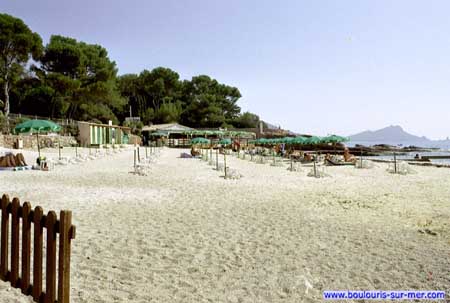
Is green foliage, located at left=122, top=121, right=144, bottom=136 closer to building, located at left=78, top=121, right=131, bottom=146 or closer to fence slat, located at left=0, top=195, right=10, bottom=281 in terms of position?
building, located at left=78, top=121, right=131, bottom=146

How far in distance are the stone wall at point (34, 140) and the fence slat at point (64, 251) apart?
24.3 meters

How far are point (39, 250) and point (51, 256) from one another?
24 cm

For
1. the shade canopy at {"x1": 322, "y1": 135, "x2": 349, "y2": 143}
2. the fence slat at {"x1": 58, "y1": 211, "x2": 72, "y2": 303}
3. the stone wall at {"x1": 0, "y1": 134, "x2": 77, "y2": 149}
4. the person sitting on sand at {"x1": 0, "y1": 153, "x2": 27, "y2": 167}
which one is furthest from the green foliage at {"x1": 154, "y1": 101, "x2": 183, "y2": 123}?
the fence slat at {"x1": 58, "y1": 211, "x2": 72, "y2": 303}

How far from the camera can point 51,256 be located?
269 centimetres

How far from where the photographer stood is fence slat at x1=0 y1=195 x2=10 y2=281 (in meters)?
3.07

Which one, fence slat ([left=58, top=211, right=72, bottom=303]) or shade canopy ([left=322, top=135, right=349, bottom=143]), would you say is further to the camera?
shade canopy ([left=322, top=135, right=349, bottom=143])

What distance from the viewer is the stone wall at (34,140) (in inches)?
925

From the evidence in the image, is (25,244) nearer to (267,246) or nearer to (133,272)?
(133,272)

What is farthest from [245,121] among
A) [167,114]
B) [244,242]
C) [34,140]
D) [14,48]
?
[244,242]

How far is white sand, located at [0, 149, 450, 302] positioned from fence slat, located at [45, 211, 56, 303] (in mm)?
615

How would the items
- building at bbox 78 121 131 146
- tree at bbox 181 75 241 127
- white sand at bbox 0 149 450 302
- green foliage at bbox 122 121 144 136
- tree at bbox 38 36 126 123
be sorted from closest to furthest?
white sand at bbox 0 149 450 302
building at bbox 78 121 131 146
tree at bbox 38 36 126 123
green foliage at bbox 122 121 144 136
tree at bbox 181 75 241 127

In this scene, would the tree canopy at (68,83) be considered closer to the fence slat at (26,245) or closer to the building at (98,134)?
the building at (98,134)

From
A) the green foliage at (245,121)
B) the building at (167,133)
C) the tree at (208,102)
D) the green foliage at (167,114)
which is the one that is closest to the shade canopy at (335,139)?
the building at (167,133)

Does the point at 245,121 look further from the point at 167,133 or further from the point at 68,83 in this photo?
the point at 68,83
